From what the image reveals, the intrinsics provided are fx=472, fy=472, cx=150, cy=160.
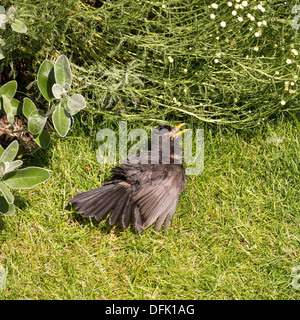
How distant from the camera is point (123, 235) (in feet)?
9.12

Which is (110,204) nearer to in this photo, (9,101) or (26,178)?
(26,178)

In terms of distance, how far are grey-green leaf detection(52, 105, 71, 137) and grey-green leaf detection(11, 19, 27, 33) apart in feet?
1.40

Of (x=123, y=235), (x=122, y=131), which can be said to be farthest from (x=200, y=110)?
(x=123, y=235)

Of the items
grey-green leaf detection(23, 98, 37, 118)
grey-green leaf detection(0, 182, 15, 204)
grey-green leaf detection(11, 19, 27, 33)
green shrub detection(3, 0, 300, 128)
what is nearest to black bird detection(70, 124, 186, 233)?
green shrub detection(3, 0, 300, 128)

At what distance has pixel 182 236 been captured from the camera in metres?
2.80

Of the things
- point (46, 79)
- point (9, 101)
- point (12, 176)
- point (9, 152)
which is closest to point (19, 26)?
point (46, 79)

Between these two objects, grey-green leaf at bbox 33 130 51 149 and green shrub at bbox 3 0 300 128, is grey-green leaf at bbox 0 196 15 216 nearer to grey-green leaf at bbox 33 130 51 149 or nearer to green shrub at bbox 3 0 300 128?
grey-green leaf at bbox 33 130 51 149

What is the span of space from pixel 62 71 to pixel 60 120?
25 centimetres

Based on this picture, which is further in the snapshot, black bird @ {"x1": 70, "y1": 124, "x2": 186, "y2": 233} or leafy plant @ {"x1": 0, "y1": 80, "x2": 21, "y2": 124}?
black bird @ {"x1": 70, "y1": 124, "x2": 186, "y2": 233}

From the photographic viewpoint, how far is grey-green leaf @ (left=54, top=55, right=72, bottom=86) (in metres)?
2.36

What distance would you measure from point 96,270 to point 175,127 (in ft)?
3.54

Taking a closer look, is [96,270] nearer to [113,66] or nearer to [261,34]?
[113,66]

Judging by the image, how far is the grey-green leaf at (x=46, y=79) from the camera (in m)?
2.44
